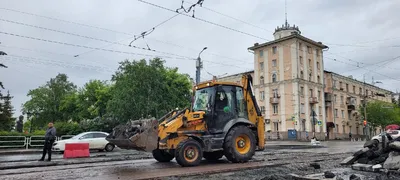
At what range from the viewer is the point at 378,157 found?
32.8ft

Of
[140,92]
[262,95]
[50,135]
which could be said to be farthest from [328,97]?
[50,135]

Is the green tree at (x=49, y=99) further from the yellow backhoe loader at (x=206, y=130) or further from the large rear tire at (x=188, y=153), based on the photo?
the large rear tire at (x=188, y=153)

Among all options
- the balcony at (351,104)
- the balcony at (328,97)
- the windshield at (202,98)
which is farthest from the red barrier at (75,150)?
the balcony at (351,104)

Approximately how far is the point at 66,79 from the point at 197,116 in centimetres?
6719

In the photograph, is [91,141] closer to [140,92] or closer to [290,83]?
[140,92]

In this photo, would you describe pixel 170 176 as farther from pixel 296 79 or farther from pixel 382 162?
pixel 296 79

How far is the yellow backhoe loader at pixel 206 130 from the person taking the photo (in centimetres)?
1048

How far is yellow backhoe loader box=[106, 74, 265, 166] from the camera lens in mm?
10477

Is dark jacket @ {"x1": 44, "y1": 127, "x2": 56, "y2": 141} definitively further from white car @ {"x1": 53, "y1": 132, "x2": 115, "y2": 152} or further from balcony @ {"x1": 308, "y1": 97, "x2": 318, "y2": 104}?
balcony @ {"x1": 308, "y1": 97, "x2": 318, "y2": 104}

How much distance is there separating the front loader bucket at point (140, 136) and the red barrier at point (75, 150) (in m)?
7.74

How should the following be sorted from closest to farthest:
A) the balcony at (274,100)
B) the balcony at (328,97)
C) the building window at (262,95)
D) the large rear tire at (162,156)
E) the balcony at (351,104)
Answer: the large rear tire at (162,156) < the balcony at (274,100) < the building window at (262,95) < the balcony at (328,97) < the balcony at (351,104)

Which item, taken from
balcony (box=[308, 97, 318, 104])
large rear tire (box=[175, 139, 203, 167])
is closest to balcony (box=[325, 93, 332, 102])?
balcony (box=[308, 97, 318, 104])

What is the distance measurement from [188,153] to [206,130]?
3.90 ft

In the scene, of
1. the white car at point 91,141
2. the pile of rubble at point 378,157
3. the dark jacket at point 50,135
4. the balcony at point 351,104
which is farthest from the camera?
the balcony at point 351,104
